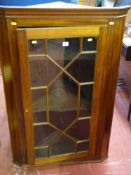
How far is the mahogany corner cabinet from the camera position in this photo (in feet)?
4.48

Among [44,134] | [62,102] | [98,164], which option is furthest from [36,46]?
[98,164]

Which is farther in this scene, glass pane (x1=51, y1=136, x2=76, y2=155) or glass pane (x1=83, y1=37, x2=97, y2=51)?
glass pane (x1=51, y1=136, x2=76, y2=155)

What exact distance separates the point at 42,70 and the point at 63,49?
199 mm

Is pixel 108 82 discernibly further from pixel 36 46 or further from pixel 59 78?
pixel 36 46

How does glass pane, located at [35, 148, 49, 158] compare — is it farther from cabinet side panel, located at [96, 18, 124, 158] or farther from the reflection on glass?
cabinet side panel, located at [96, 18, 124, 158]

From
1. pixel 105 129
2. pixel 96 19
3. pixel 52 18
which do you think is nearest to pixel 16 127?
pixel 105 129

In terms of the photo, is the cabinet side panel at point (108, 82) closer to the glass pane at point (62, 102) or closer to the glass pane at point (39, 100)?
the glass pane at point (62, 102)

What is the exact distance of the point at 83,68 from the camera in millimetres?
1592

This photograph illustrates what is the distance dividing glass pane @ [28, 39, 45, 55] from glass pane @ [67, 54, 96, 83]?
23 cm

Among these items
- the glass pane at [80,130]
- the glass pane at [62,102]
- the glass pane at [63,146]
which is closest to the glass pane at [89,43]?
the glass pane at [62,102]

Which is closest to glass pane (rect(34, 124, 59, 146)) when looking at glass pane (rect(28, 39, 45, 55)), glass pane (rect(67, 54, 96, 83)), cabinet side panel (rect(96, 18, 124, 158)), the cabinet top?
cabinet side panel (rect(96, 18, 124, 158))

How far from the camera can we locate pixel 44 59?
4.89 ft

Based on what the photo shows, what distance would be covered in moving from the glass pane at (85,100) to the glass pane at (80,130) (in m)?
0.07

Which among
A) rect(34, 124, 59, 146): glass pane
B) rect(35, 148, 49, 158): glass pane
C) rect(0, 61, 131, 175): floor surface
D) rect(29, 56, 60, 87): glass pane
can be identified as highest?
rect(29, 56, 60, 87): glass pane
